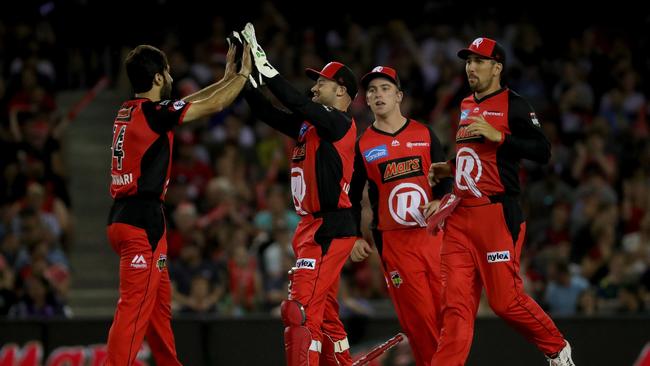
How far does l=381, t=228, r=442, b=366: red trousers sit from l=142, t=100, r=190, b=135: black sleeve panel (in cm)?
186

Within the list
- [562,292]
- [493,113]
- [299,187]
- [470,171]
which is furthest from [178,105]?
[562,292]

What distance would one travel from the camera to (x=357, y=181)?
9.03 meters

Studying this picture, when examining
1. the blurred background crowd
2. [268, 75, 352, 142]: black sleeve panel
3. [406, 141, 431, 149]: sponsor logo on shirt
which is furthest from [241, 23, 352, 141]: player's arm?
the blurred background crowd

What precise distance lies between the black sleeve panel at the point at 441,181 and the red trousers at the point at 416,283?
0.98ft

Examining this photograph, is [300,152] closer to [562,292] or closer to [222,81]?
[222,81]

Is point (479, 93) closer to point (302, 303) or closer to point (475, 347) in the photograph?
point (302, 303)

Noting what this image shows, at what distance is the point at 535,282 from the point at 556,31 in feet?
22.2

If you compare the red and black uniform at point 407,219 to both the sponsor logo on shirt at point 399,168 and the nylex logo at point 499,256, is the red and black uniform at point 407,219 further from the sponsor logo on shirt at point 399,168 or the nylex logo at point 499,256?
the nylex logo at point 499,256

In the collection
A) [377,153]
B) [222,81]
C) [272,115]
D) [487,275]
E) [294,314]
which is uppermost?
[222,81]

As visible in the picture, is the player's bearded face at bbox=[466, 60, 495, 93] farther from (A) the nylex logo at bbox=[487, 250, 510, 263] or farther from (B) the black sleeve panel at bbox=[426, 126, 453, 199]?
(A) the nylex logo at bbox=[487, 250, 510, 263]

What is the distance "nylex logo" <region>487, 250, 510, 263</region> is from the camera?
8328 mm

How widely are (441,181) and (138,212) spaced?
2.23 meters

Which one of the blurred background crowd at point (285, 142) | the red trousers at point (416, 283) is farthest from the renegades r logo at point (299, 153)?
the blurred background crowd at point (285, 142)

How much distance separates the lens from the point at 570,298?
526 inches
